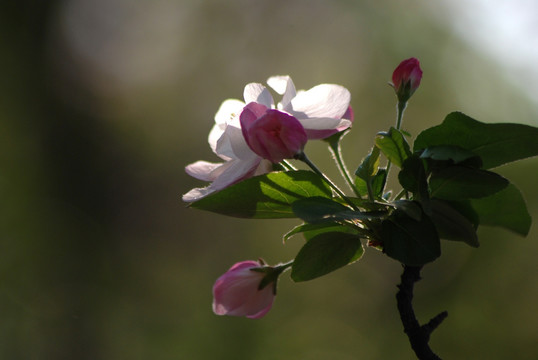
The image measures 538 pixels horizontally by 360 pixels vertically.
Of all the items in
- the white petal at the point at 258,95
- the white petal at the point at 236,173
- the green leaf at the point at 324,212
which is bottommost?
the green leaf at the point at 324,212

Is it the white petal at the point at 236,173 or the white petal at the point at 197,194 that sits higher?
the white petal at the point at 236,173

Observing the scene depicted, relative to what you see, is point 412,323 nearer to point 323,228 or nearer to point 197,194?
point 323,228

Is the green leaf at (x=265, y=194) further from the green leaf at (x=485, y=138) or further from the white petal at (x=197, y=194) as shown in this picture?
the green leaf at (x=485, y=138)

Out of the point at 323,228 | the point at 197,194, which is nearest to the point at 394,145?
the point at 323,228

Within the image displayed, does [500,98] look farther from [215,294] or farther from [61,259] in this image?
[215,294]

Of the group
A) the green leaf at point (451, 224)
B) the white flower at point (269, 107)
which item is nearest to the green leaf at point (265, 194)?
the white flower at point (269, 107)

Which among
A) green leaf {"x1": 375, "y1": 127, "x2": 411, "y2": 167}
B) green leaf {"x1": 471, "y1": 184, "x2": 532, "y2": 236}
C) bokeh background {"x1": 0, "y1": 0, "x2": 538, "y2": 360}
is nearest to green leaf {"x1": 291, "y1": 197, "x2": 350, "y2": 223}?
green leaf {"x1": 375, "y1": 127, "x2": 411, "y2": 167}

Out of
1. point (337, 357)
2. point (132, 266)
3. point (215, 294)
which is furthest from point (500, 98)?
point (215, 294)
